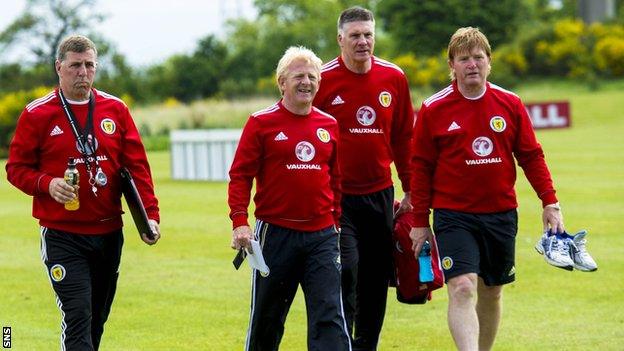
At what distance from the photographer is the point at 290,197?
822 centimetres

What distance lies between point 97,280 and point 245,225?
3.53ft

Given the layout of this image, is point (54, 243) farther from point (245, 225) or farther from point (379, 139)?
point (379, 139)

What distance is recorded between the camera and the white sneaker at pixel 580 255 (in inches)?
328

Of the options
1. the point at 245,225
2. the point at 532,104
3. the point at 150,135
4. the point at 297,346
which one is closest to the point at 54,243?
the point at 245,225

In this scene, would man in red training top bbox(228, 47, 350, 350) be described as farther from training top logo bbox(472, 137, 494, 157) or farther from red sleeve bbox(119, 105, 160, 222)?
training top logo bbox(472, 137, 494, 157)

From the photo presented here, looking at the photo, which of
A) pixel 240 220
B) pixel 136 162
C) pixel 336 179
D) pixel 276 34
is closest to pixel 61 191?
pixel 136 162

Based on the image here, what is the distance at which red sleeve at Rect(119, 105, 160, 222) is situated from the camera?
8.34m

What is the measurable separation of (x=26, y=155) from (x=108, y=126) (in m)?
0.55

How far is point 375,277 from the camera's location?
9.59 m

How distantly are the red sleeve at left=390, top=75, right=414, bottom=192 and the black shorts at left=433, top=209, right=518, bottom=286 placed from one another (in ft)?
3.37

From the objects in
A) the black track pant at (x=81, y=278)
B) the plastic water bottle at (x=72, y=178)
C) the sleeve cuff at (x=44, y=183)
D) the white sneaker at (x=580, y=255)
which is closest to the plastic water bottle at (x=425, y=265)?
the white sneaker at (x=580, y=255)

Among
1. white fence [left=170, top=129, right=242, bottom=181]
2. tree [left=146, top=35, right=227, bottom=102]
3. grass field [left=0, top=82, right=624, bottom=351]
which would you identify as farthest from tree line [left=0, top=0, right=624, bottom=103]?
grass field [left=0, top=82, right=624, bottom=351]

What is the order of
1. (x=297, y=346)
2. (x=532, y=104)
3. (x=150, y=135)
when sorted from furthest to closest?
(x=150, y=135) < (x=532, y=104) < (x=297, y=346)

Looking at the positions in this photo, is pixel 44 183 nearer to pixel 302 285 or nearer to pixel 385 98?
pixel 302 285
